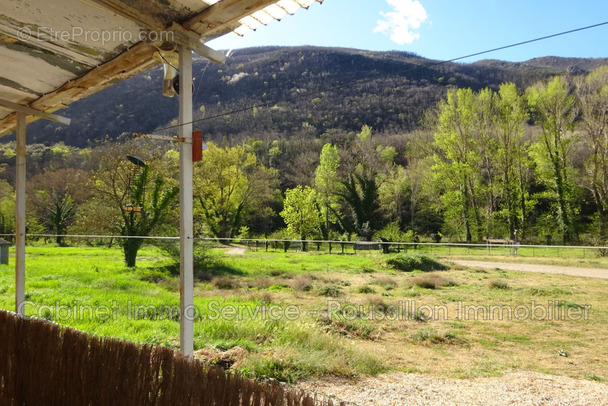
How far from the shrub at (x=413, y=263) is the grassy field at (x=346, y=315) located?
2.50 ft

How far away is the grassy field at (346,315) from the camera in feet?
12.8

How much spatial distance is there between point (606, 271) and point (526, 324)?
12.5 feet

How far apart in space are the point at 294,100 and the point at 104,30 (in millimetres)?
79089

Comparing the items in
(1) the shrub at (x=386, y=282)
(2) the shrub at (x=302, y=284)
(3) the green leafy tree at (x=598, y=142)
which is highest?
(3) the green leafy tree at (x=598, y=142)

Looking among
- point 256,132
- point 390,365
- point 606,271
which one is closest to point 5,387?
point 390,365

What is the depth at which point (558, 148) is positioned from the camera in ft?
51.1

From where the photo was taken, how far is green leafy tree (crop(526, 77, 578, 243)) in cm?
1533

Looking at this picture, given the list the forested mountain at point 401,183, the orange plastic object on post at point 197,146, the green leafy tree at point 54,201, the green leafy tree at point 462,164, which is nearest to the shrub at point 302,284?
the forested mountain at point 401,183

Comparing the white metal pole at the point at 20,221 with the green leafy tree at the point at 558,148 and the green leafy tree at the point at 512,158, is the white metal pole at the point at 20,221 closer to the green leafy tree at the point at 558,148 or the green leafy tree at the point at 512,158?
the green leafy tree at the point at 558,148

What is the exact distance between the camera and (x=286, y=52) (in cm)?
11288

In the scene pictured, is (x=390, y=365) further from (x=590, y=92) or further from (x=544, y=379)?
(x=590, y=92)

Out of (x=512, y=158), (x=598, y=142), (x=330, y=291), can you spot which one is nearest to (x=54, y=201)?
(x=330, y=291)

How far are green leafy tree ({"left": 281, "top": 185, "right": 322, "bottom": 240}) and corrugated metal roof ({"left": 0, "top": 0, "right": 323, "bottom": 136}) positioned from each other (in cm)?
1869

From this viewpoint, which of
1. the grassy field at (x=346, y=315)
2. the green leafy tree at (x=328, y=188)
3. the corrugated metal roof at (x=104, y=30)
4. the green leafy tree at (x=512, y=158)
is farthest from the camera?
the green leafy tree at (x=328, y=188)
